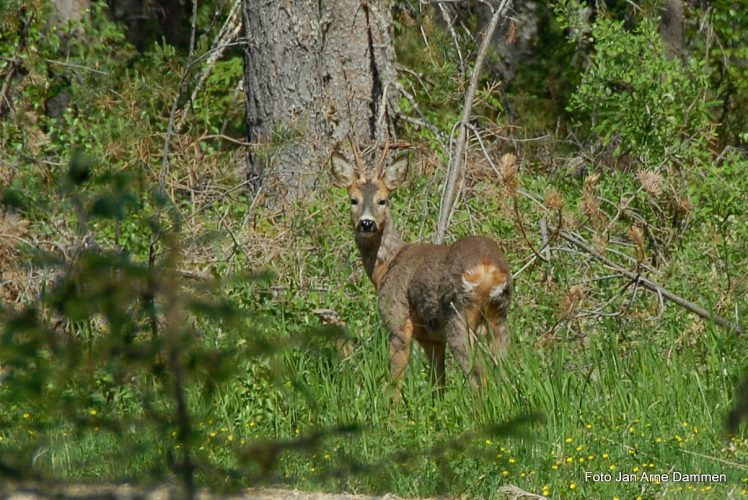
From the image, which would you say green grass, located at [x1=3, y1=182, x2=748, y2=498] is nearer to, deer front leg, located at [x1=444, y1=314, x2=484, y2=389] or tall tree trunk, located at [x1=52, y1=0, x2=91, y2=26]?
deer front leg, located at [x1=444, y1=314, x2=484, y2=389]

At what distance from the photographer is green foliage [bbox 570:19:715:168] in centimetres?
1006

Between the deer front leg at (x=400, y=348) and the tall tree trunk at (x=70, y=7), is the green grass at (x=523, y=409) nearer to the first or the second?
the deer front leg at (x=400, y=348)

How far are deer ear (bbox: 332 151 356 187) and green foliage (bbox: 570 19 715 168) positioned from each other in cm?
202

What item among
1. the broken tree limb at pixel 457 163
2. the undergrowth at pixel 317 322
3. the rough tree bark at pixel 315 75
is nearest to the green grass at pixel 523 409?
the undergrowth at pixel 317 322

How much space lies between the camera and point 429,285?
8203mm

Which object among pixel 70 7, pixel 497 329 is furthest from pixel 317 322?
pixel 70 7

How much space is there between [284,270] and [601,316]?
102 inches

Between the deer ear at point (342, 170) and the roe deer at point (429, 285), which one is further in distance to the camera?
the deer ear at point (342, 170)

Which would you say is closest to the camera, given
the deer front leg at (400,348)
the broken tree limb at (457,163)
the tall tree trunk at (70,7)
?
the deer front leg at (400,348)

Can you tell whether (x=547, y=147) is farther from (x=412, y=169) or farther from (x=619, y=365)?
(x=619, y=365)

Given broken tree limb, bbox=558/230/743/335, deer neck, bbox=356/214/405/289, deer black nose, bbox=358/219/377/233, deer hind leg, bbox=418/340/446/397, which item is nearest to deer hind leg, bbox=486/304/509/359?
deer hind leg, bbox=418/340/446/397

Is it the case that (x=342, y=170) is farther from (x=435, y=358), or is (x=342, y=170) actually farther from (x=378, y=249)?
(x=435, y=358)

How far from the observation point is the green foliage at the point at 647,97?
10062 millimetres

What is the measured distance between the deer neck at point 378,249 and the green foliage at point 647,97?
2.26 metres
